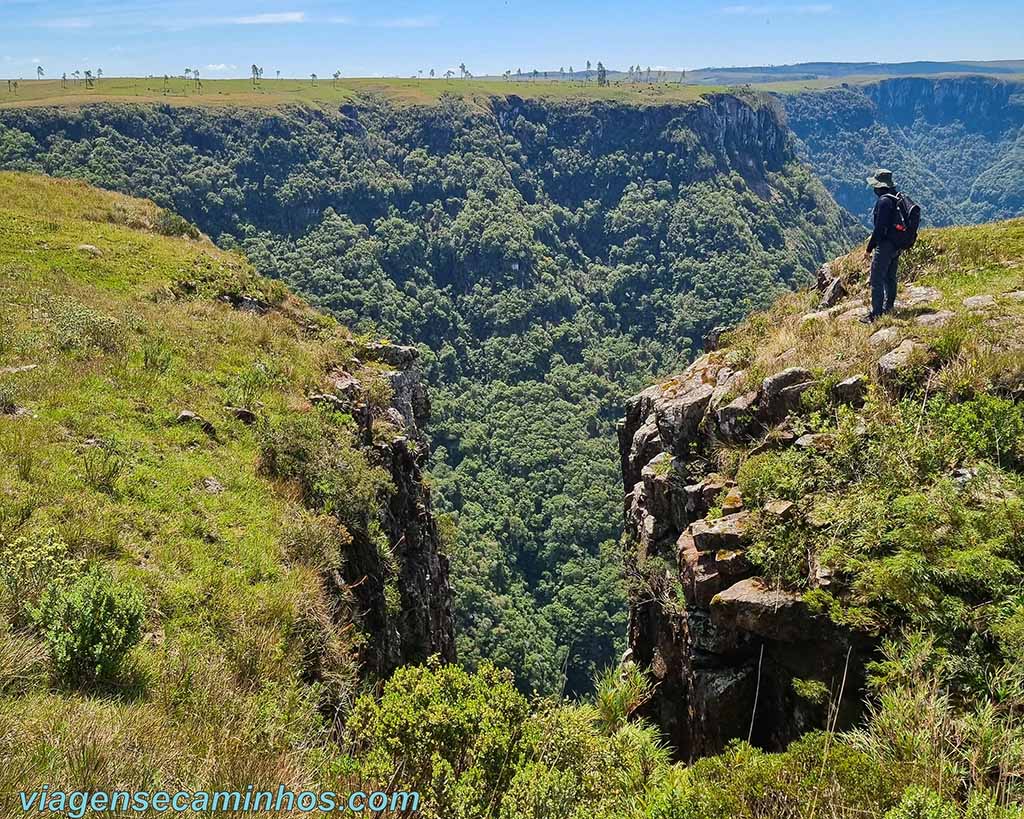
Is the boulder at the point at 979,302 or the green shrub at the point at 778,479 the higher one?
the boulder at the point at 979,302

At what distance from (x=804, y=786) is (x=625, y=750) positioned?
176cm

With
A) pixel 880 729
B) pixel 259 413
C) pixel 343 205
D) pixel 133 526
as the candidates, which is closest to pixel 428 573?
pixel 259 413

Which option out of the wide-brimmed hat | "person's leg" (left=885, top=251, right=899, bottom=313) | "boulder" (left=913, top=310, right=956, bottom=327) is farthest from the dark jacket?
"boulder" (left=913, top=310, right=956, bottom=327)

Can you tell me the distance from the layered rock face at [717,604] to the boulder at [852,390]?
3cm

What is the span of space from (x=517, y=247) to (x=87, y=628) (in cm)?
11154

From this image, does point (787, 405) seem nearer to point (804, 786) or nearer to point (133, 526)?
point (804, 786)

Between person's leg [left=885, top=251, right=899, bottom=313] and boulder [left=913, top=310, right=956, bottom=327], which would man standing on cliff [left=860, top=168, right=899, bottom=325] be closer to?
person's leg [left=885, top=251, right=899, bottom=313]

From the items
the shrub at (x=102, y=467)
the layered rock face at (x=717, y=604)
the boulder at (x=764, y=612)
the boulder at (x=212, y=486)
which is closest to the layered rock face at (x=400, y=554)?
the boulder at (x=212, y=486)

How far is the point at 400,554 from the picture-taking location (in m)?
12.7

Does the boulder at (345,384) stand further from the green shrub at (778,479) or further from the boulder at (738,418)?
the green shrub at (778,479)

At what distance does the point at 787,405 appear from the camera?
29.4 feet

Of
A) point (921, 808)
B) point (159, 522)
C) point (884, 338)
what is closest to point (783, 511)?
point (884, 338)

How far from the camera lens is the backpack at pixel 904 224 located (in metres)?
9.75

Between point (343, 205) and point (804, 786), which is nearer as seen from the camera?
point (804, 786)
